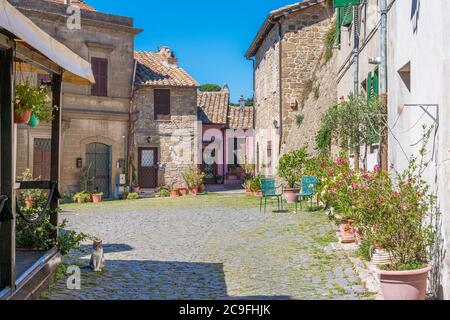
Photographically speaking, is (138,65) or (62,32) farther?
(138,65)

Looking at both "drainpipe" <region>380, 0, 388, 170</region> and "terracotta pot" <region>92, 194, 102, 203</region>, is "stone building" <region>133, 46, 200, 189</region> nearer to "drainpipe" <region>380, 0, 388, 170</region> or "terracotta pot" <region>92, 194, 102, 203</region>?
"terracotta pot" <region>92, 194, 102, 203</region>

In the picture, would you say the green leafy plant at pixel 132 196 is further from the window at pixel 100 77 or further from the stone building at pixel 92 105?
the window at pixel 100 77

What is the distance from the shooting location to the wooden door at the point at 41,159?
760 inches

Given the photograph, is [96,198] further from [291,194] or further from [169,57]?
[169,57]

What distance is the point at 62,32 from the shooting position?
66.6 ft

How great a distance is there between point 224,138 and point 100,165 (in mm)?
12112

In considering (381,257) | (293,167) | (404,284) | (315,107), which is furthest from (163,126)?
(404,284)

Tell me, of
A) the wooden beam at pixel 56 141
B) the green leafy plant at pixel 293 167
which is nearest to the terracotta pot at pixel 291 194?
the green leafy plant at pixel 293 167

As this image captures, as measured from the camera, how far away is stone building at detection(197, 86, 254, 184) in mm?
31828

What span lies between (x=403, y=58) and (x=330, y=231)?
13.8 ft

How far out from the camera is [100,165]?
21.4 metres
